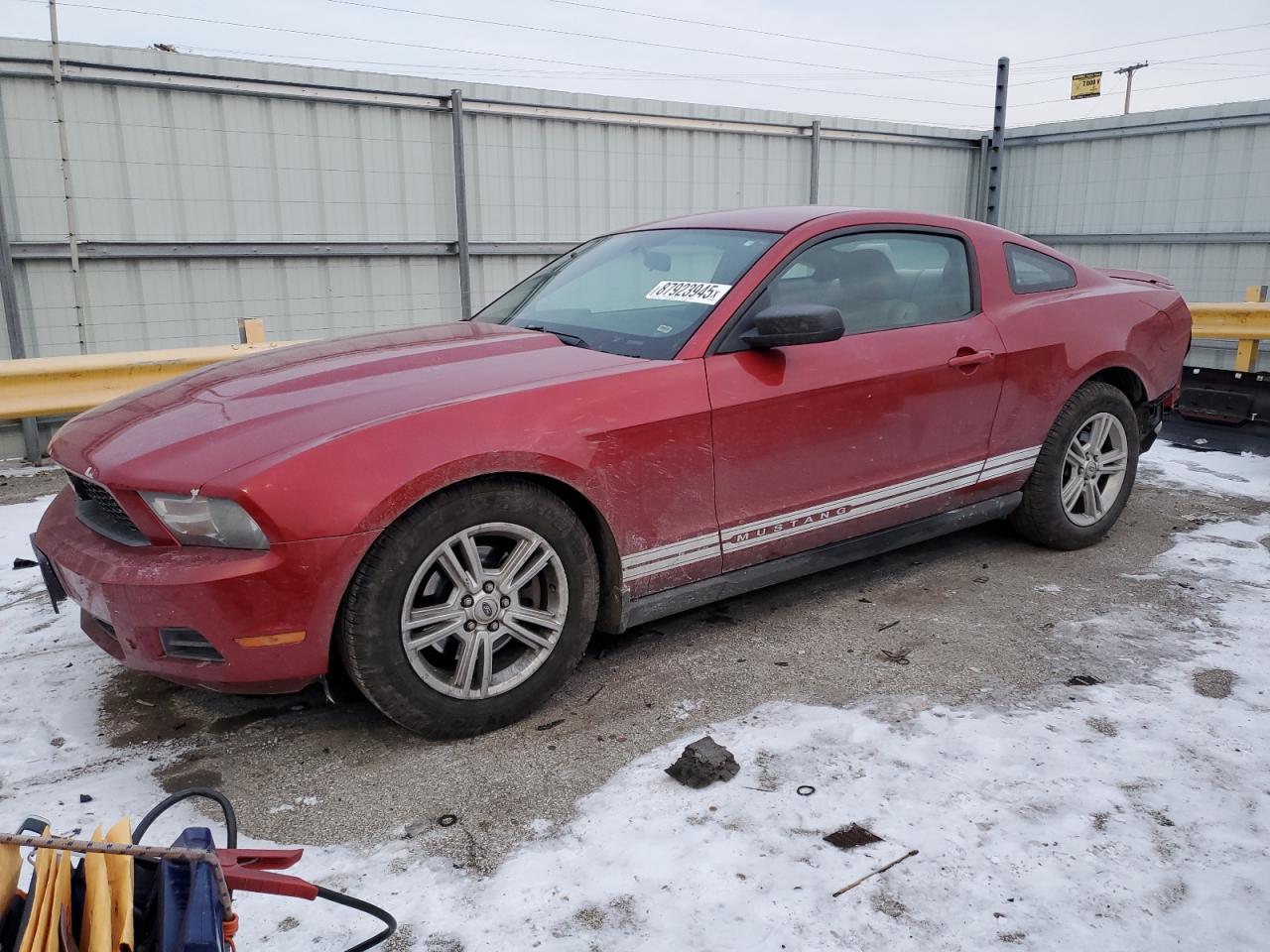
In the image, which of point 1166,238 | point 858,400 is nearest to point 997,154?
point 1166,238

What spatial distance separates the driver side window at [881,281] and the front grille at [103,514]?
204 centimetres

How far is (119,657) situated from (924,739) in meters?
2.33

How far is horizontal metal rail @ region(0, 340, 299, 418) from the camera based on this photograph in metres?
5.67

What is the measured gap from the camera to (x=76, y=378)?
19.2 ft

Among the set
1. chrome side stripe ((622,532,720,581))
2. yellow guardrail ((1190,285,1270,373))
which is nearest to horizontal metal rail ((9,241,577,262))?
chrome side stripe ((622,532,720,581))

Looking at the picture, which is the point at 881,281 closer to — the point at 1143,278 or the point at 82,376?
the point at 1143,278

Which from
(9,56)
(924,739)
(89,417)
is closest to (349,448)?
(89,417)

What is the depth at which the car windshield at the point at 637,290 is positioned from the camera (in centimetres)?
338

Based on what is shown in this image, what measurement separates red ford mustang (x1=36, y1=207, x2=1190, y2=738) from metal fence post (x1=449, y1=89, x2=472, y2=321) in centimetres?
418

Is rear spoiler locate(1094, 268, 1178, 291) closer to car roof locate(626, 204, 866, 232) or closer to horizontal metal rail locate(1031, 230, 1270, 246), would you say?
car roof locate(626, 204, 866, 232)

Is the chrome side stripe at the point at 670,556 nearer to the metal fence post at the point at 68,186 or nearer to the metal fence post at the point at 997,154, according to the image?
the metal fence post at the point at 68,186

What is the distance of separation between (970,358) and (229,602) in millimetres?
2880

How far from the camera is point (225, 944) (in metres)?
1.42

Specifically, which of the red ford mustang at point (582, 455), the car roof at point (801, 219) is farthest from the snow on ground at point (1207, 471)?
the car roof at point (801, 219)
